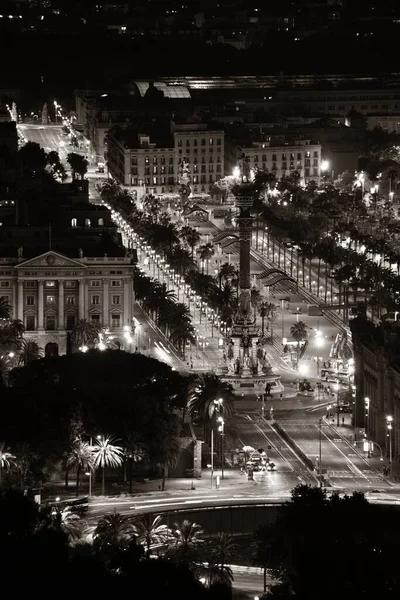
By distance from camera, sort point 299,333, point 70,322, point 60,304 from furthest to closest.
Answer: point 60,304 < point 70,322 < point 299,333

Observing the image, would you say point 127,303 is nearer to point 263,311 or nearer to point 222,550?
point 263,311

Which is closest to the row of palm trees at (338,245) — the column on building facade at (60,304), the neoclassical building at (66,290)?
the neoclassical building at (66,290)

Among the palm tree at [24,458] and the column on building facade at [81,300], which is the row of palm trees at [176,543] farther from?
the column on building facade at [81,300]

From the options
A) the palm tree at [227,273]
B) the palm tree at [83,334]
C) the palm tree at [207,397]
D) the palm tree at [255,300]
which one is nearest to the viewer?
the palm tree at [207,397]

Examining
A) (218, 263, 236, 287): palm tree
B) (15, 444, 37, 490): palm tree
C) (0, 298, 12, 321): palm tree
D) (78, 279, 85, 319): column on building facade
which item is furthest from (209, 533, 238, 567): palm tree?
(218, 263, 236, 287): palm tree

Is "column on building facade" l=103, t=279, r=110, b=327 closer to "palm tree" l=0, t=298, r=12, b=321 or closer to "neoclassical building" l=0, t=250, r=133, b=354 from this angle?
"neoclassical building" l=0, t=250, r=133, b=354

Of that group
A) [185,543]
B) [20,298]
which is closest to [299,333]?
[20,298]
